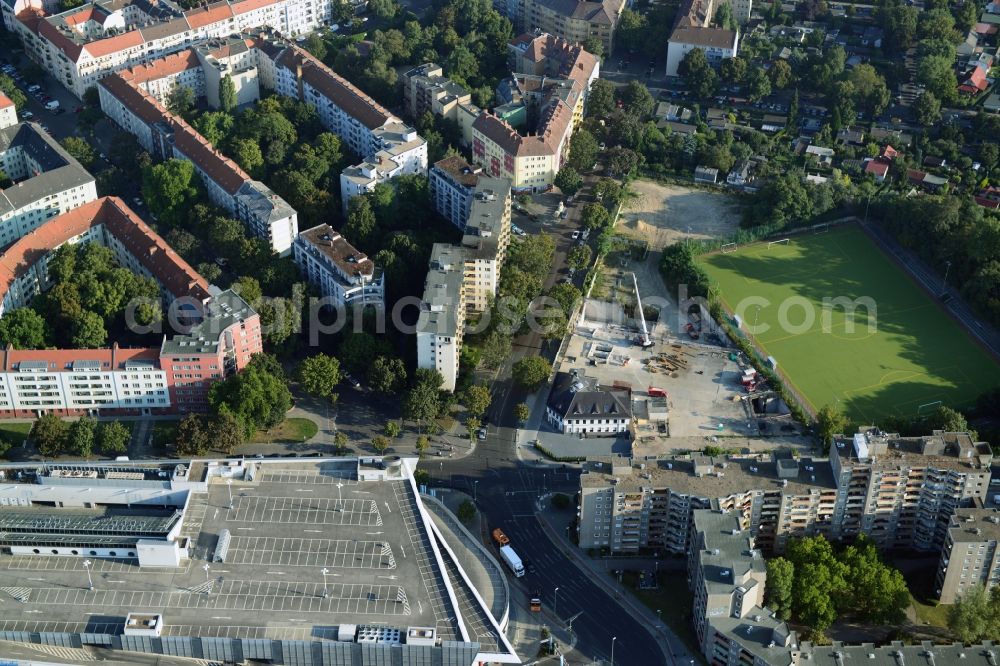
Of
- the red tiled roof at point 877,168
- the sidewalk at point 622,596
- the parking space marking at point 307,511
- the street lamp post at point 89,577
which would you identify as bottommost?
the sidewalk at point 622,596

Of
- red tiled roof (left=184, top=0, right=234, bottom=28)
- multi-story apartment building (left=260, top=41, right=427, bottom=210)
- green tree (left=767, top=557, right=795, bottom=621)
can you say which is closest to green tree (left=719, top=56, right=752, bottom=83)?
multi-story apartment building (left=260, top=41, right=427, bottom=210)

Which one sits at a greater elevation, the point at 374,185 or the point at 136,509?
the point at 374,185

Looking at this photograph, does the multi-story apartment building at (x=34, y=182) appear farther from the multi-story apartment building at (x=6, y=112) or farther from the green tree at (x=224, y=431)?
the green tree at (x=224, y=431)

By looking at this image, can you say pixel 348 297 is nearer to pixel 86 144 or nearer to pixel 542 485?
pixel 542 485

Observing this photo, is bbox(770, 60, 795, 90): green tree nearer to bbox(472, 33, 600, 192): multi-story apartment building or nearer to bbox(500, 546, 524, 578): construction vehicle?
bbox(472, 33, 600, 192): multi-story apartment building

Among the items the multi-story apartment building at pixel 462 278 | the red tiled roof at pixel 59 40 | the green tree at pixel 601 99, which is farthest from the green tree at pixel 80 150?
the green tree at pixel 601 99

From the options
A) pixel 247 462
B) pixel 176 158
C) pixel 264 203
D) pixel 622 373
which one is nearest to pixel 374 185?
pixel 264 203

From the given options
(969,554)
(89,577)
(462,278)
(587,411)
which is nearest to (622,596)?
(587,411)
